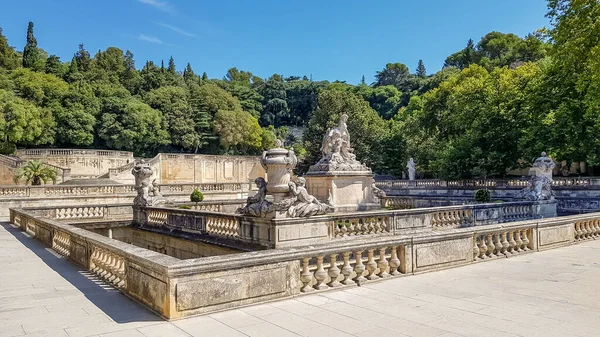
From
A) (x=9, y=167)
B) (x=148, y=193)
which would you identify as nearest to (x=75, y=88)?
(x=9, y=167)

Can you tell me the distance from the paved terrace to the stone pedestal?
10713 mm

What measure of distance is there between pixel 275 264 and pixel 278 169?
182 inches

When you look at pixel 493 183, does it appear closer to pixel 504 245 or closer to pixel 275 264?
pixel 504 245

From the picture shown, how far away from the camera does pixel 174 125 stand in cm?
→ 6419

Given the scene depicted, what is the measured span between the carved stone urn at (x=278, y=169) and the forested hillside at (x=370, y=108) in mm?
16732

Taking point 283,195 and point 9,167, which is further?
point 9,167

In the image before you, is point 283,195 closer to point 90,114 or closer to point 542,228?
point 542,228

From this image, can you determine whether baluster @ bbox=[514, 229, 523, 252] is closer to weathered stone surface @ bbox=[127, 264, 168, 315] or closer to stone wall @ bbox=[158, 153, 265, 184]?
weathered stone surface @ bbox=[127, 264, 168, 315]

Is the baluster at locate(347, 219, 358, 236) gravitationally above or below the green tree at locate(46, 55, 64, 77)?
below

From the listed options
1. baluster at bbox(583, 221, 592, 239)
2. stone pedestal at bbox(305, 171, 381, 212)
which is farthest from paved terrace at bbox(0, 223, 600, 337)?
stone pedestal at bbox(305, 171, 381, 212)

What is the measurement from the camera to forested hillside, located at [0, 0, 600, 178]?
24.6 meters

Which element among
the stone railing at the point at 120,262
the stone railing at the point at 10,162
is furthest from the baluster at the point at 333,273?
the stone railing at the point at 10,162

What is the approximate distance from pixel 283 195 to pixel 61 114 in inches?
2076

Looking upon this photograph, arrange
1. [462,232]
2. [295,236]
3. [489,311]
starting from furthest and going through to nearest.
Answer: [295,236] → [462,232] → [489,311]
